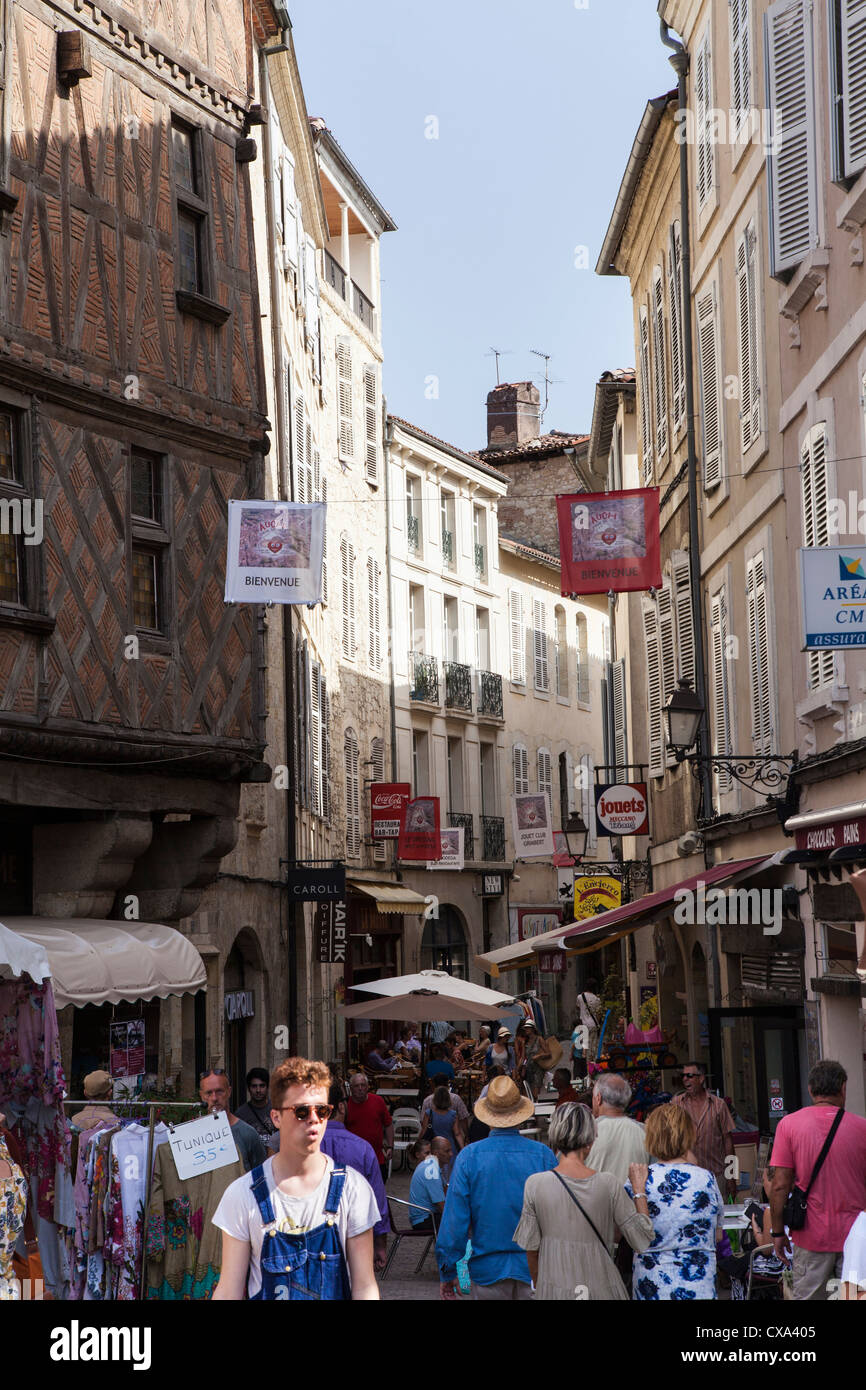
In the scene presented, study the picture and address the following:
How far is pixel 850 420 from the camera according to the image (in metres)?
11.7

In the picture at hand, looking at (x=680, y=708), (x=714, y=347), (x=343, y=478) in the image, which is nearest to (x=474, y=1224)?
(x=680, y=708)

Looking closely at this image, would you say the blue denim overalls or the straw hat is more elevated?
the straw hat

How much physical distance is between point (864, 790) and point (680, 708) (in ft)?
15.5

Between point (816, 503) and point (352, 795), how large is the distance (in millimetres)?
20265

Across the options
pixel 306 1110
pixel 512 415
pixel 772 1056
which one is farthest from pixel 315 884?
pixel 512 415

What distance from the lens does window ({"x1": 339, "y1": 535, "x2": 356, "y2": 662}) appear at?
3170cm

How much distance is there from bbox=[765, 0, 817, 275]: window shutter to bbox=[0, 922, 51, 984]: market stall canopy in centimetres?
728

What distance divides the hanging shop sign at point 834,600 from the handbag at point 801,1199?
10.6ft

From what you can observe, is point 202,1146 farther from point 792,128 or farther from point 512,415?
point 512,415

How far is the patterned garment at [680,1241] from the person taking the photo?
650 centimetres

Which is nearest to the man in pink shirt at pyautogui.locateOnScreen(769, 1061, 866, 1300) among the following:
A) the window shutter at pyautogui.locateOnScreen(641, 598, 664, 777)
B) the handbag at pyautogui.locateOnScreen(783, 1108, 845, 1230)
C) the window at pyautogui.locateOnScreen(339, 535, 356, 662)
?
the handbag at pyautogui.locateOnScreen(783, 1108, 845, 1230)

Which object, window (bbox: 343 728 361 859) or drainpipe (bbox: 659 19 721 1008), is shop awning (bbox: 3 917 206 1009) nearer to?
drainpipe (bbox: 659 19 721 1008)

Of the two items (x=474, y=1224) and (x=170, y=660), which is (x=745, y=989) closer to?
(x=170, y=660)
